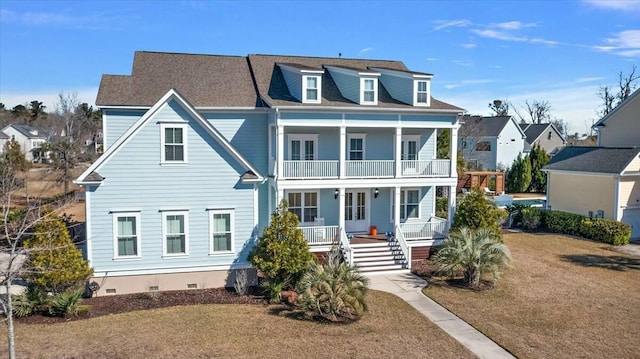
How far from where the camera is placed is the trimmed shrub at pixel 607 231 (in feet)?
87.1

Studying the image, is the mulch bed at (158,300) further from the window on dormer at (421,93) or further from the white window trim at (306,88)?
the window on dormer at (421,93)

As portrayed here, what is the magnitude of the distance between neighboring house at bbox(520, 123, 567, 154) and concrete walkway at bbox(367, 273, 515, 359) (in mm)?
49464

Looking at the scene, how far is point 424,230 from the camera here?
2331 cm

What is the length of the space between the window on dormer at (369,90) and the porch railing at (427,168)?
361 cm

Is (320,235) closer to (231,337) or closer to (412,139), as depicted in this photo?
(412,139)

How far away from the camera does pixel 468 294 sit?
18.3 metres

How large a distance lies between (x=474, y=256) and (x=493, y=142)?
43.2m

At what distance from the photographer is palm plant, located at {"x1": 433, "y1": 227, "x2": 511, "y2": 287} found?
61.8 ft

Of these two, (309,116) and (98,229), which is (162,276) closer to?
(98,229)

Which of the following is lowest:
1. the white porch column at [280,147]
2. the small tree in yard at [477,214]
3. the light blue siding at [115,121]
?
the small tree in yard at [477,214]


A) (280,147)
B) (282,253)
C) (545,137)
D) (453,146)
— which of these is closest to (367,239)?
(453,146)

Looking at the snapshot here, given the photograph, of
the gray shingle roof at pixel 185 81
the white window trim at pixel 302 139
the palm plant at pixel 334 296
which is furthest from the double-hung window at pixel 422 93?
the palm plant at pixel 334 296

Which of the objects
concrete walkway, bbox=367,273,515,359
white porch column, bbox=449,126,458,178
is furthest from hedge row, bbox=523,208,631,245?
concrete walkway, bbox=367,273,515,359

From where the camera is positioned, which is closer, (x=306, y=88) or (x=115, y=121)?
(x=115, y=121)
